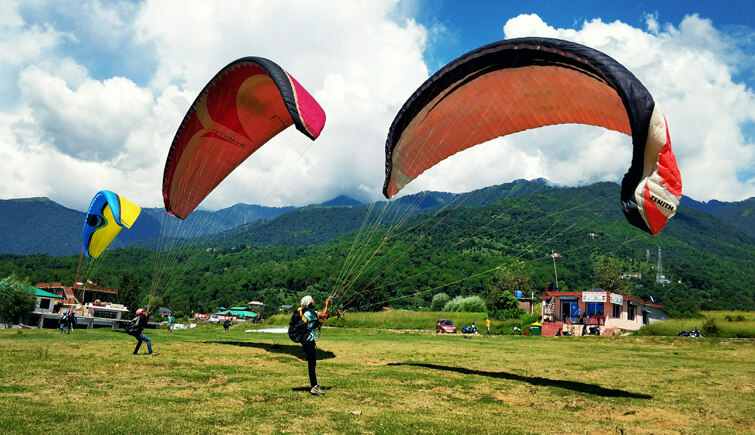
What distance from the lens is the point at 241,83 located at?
1254 centimetres

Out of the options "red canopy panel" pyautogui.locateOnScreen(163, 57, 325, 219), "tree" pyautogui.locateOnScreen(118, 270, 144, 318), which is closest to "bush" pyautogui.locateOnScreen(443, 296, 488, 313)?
"tree" pyautogui.locateOnScreen(118, 270, 144, 318)

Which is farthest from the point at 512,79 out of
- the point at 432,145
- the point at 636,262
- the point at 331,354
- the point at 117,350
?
the point at 636,262

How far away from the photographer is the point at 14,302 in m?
39.6

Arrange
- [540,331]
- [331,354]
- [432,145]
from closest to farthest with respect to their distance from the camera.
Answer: [432,145]
[331,354]
[540,331]

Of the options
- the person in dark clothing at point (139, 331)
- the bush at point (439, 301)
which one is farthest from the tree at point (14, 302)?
the bush at point (439, 301)

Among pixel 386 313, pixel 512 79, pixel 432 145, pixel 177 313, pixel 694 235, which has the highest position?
pixel 694 235

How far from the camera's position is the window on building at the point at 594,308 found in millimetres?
37281

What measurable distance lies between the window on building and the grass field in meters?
25.5

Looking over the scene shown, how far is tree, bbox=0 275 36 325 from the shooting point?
39.2 m

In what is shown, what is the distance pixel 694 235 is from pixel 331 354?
217 m

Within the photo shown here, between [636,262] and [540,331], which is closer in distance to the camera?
[540,331]

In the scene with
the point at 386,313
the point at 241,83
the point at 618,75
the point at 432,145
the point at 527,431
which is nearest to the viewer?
the point at 527,431

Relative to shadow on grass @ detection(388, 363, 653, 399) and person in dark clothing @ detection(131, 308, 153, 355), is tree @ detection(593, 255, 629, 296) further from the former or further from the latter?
person in dark clothing @ detection(131, 308, 153, 355)

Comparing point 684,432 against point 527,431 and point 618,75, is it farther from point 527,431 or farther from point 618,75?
point 618,75
